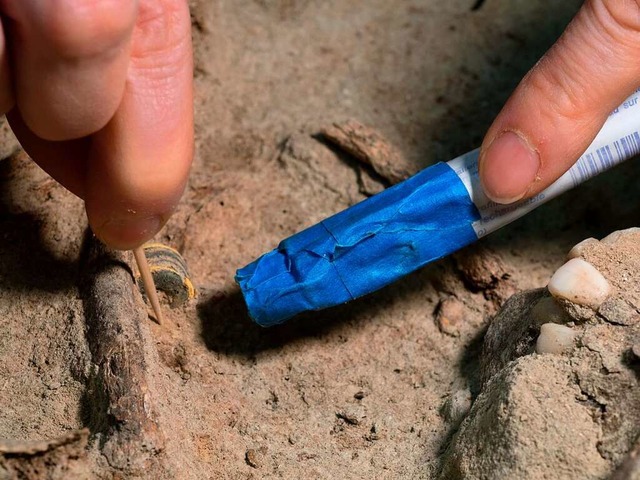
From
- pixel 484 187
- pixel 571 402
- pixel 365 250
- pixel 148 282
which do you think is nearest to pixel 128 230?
pixel 148 282

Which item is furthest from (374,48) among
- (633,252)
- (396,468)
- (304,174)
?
(396,468)

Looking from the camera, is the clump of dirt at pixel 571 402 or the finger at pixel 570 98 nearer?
the clump of dirt at pixel 571 402

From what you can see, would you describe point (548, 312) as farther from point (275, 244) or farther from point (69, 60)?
point (69, 60)

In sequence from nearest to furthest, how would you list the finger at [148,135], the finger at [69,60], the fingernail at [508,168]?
the finger at [69,60] → the finger at [148,135] → the fingernail at [508,168]

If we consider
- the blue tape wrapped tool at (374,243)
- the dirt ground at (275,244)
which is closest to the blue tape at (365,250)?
the blue tape wrapped tool at (374,243)

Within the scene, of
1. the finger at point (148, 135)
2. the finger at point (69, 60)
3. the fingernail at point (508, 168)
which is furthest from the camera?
the fingernail at point (508, 168)

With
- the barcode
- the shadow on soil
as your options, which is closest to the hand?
the shadow on soil

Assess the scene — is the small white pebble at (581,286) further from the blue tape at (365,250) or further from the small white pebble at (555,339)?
the blue tape at (365,250)
